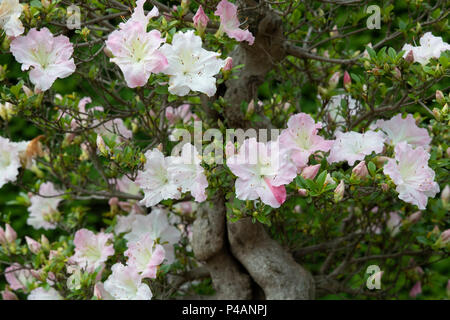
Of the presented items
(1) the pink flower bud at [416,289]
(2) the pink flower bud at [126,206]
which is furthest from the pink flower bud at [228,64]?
(1) the pink flower bud at [416,289]

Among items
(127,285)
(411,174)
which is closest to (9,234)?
(127,285)

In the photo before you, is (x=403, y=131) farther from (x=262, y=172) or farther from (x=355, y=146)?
(x=262, y=172)

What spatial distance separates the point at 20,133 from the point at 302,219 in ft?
6.65

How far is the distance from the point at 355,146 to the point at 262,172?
1.11ft

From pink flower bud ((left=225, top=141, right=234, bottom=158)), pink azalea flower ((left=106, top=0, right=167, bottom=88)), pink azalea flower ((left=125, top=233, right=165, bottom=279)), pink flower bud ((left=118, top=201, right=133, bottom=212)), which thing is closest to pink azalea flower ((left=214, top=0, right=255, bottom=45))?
pink azalea flower ((left=106, top=0, right=167, bottom=88))

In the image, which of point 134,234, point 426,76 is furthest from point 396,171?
point 134,234

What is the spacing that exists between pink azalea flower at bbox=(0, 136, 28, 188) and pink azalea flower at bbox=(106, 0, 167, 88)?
1.99 ft

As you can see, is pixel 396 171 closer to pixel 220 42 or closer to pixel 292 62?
pixel 220 42

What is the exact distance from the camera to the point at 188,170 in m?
1.54

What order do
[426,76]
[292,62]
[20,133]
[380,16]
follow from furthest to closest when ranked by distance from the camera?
[20,133] → [292,62] → [380,16] → [426,76]

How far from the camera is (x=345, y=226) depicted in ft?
7.85

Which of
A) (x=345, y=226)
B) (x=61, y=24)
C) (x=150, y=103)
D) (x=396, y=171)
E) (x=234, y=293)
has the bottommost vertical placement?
(x=234, y=293)

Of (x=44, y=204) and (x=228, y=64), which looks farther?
(x=44, y=204)

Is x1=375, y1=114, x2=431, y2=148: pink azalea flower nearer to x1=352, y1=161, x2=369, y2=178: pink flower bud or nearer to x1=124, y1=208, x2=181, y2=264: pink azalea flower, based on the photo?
x1=352, y1=161, x2=369, y2=178: pink flower bud
